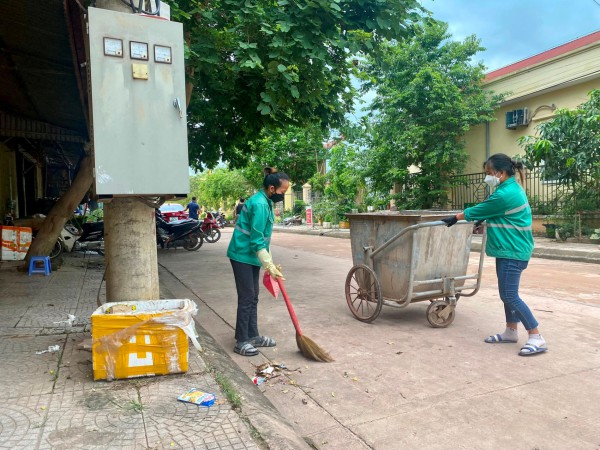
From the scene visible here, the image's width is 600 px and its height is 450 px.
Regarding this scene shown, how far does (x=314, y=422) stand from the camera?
3012mm

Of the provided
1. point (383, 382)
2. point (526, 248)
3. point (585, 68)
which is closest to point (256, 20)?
point (526, 248)

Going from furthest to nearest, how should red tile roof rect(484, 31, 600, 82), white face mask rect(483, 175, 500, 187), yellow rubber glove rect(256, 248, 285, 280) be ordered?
red tile roof rect(484, 31, 600, 82) → white face mask rect(483, 175, 500, 187) → yellow rubber glove rect(256, 248, 285, 280)

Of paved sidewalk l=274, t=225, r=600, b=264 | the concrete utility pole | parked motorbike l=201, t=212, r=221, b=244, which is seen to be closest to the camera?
the concrete utility pole

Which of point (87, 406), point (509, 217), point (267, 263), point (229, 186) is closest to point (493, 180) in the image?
point (509, 217)

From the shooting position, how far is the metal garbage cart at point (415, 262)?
4.75m

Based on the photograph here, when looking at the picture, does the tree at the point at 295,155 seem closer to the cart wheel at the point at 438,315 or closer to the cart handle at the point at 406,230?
the cart handle at the point at 406,230

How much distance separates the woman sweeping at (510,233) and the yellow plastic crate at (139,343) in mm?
2706

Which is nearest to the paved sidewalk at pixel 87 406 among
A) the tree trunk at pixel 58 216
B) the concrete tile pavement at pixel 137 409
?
the concrete tile pavement at pixel 137 409

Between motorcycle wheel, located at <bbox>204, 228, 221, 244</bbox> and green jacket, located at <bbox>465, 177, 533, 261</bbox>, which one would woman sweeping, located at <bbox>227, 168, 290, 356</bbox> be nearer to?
green jacket, located at <bbox>465, 177, 533, 261</bbox>

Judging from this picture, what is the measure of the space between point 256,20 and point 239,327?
11.5ft

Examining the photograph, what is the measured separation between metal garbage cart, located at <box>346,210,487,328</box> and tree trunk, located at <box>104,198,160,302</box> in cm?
251

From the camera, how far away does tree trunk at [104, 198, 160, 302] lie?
359 cm

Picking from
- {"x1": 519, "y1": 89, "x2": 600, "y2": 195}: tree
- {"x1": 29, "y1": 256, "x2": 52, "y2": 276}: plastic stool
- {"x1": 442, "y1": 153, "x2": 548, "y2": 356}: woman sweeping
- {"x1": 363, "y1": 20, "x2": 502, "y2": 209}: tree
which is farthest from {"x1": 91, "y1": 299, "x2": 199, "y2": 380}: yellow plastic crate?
{"x1": 363, "y1": 20, "x2": 502, "y2": 209}: tree

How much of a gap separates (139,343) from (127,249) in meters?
0.85
